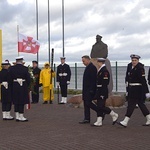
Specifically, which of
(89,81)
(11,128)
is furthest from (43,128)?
(89,81)

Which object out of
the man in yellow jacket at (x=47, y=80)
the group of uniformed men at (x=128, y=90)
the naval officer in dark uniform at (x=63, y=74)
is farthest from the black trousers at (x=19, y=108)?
the man in yellow jacket at (x=47, y=80)

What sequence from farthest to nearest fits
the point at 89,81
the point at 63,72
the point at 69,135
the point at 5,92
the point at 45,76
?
the point at 45,76 → the point at 63,72 → the point at 5,92 → the point at 89,81 → the point at 69,135

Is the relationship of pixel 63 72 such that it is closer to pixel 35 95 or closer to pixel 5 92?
pixel 35 95

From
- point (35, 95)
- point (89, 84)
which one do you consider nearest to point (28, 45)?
point (35, 95)

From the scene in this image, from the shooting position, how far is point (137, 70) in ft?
36.9

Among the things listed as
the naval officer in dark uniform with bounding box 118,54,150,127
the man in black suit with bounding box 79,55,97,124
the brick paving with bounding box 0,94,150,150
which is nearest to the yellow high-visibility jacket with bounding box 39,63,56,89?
the brick paving with bounding box 0,94,150,150

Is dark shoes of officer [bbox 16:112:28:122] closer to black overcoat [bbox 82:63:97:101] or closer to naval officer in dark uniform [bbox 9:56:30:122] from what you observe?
naval officer in dark uniform [bbox 9:56:30:122]

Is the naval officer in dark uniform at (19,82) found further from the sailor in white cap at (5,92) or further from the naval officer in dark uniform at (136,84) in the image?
the naval officer in dark uniform at (136,84)

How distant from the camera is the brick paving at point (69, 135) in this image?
8891 mm

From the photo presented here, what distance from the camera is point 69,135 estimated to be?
1023 centimetres

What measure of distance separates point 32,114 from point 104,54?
365 cm

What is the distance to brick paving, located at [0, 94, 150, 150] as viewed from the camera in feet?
29.2

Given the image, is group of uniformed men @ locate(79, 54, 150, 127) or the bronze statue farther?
the bronze statue

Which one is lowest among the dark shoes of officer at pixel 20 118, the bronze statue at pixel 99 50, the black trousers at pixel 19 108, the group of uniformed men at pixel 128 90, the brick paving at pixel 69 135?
the brick paving at pixel 69 135
